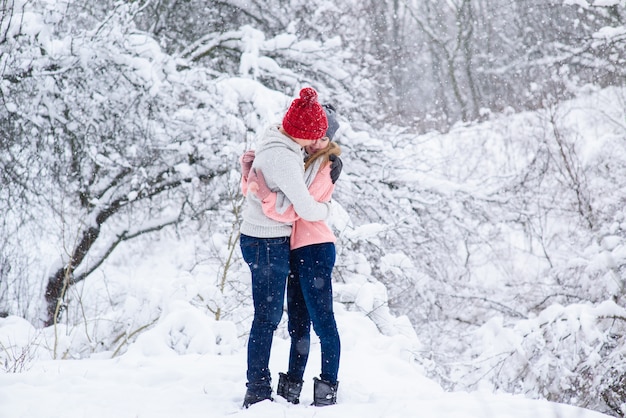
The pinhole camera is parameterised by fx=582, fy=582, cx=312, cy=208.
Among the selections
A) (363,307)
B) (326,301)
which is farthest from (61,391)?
(363,307)

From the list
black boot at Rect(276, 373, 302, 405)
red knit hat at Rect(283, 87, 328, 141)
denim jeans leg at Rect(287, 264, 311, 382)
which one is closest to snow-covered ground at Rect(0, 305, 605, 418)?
black boot at Rect(276, 373, 302, 405)

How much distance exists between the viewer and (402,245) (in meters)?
7.75

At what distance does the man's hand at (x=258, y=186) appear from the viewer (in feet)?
8.42

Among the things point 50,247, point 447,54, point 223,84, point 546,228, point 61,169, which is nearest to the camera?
point 223,84

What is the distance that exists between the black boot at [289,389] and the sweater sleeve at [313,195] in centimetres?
79

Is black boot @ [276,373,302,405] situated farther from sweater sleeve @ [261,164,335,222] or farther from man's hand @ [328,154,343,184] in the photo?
man's hand @ [328,154,343,184]

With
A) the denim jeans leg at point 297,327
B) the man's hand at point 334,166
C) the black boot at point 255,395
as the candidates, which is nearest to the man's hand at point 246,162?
the man's hand at point 334,166

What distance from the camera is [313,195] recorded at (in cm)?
264

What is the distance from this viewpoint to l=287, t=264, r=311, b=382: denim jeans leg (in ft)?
9.15

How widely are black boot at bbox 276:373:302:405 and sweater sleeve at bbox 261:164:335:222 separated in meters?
0.79

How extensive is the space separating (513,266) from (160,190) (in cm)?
534

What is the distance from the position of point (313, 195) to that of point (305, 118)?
0.35m

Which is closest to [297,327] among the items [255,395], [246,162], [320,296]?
[320,296]

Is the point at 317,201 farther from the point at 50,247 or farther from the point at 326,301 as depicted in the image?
the point at 50,247
